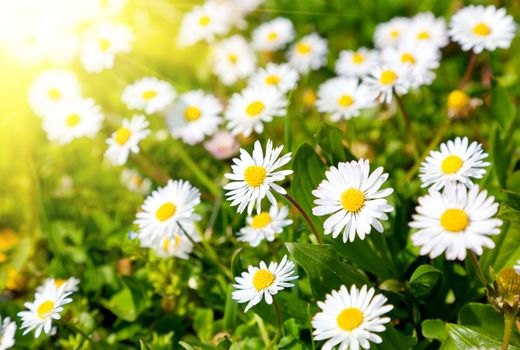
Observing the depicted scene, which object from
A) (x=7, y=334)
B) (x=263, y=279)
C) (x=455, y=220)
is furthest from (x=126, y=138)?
(x=455, y=220)

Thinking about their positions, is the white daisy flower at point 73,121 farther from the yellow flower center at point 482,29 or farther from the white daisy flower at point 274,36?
the yellow flower center at point 482,29

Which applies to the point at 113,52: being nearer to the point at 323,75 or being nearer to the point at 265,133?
the point at 265,133

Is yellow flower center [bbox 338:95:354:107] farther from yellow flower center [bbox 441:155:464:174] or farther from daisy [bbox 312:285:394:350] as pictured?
daisy [bbox 312:285:394:350]

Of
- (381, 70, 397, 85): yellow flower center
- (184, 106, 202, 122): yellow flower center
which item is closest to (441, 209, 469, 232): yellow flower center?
(381, 70, 397, 85): yellow flower center

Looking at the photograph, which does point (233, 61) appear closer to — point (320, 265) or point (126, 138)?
point (126, 138)

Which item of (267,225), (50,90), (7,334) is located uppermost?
(267,225)

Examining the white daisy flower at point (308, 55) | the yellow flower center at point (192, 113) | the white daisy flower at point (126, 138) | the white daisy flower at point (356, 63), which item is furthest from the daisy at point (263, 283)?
the white daisy flower at point (308, 55)
